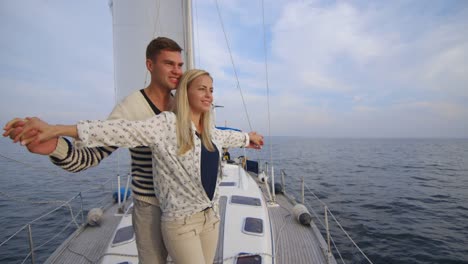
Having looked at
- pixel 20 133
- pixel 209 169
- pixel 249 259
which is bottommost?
pixel 249 259

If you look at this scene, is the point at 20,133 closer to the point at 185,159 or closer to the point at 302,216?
the point at 185,159

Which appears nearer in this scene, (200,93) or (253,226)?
(200,93)

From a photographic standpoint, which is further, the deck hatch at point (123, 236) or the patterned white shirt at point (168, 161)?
the deck hatch at point (123, 236)

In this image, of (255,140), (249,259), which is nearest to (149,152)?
(255,140)

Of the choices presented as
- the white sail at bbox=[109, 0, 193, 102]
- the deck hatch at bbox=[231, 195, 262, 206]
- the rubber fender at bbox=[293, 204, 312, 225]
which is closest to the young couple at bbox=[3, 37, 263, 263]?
the deck hatch at bbox=[231, 195, 262, 206]

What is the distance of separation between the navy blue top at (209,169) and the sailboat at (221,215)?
197cm

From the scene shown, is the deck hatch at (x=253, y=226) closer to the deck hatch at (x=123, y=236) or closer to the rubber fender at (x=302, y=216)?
the deck hatch at (x=123, y=236)

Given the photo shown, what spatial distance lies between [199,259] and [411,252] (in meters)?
9.03

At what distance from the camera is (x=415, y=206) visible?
12594mm

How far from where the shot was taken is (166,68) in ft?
5.43

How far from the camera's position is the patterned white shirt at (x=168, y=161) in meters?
1.30

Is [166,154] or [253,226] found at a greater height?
[166,154]

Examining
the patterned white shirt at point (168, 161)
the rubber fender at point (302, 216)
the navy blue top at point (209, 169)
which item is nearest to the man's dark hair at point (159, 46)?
the patterned white shirt at point (168, 161)

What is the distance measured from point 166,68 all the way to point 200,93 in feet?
1.10
